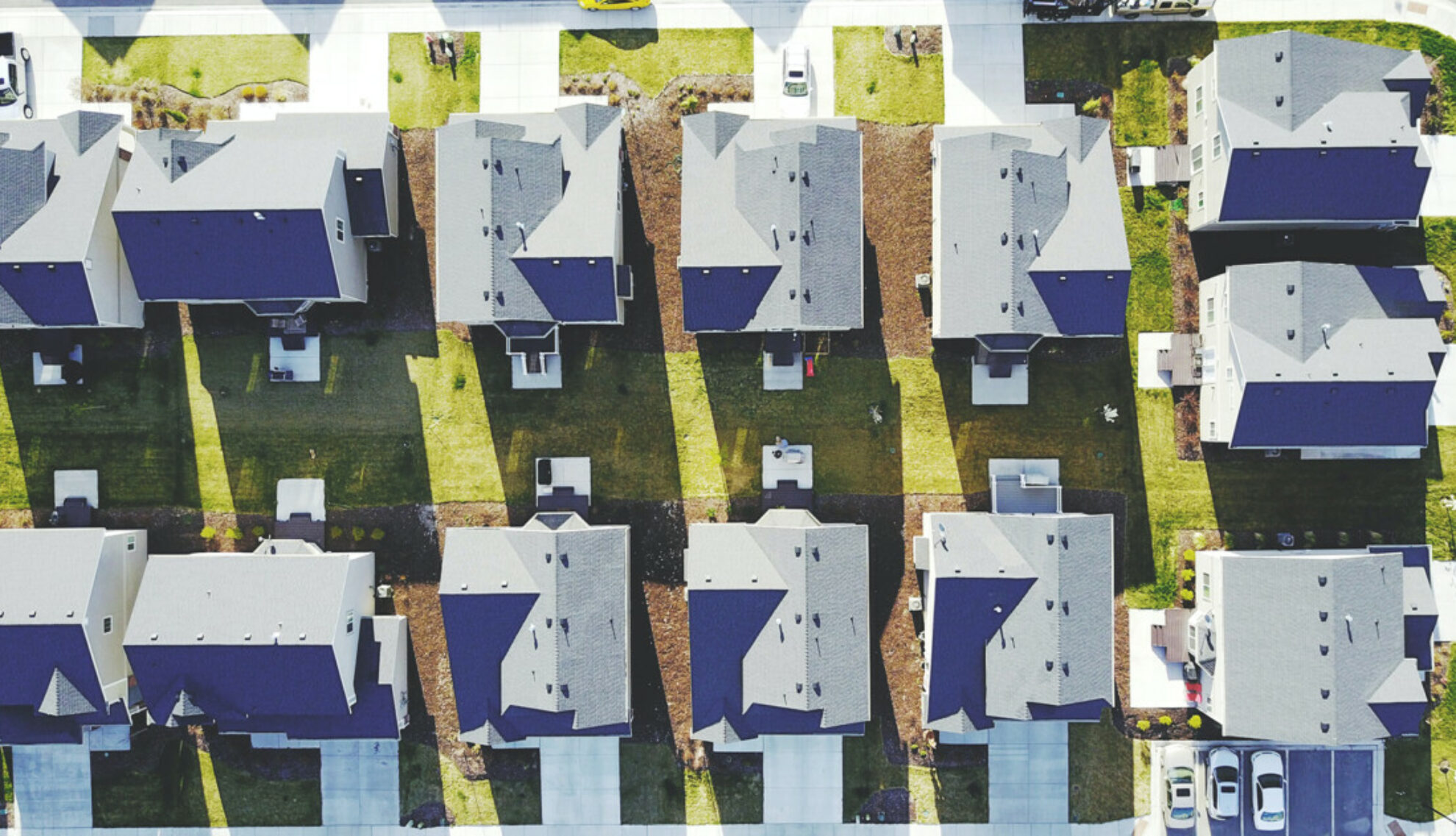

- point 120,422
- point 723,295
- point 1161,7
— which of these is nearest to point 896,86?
point 1161,7

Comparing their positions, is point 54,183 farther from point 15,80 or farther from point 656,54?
point 656,54

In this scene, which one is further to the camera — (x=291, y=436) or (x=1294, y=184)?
(x=291, y=436)

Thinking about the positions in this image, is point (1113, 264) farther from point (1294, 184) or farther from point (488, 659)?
point (488, 659)

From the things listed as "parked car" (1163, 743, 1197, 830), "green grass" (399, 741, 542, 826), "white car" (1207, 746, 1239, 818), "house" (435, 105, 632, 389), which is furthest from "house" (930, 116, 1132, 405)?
"green grass" (399, 741, 542, 826)

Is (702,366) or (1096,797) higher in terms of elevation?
(702,366)

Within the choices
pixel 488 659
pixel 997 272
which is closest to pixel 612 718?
pixel 488 659

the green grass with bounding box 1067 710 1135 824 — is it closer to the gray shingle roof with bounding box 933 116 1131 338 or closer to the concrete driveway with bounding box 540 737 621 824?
the gray shingle roof with bounding box 933 116 1131 338
